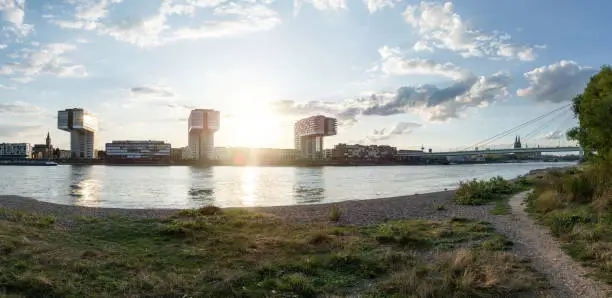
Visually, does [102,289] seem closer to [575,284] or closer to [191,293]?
[191,293]

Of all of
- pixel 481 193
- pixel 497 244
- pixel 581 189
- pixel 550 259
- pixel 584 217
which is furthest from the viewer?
pixel 481 193

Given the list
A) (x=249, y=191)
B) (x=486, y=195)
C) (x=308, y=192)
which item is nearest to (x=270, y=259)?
(x=486, y=195)

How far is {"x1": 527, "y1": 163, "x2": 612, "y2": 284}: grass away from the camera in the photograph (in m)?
10.1

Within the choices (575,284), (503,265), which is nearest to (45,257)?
(503,265)

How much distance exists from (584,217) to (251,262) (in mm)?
11423

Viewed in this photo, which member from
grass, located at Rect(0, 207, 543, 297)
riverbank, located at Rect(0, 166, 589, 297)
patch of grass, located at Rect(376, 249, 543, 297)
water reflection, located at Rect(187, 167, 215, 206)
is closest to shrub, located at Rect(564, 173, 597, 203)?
riverbank, located at Rect(0, 166, 589, 297)

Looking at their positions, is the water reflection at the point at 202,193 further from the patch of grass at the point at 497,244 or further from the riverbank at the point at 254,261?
the patch of grass at the point at 497,244

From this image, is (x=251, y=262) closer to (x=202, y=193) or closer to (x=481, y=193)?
(x=481, y=193)

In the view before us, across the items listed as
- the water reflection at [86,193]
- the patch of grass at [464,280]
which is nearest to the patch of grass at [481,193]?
the patch of grass at [464,280]

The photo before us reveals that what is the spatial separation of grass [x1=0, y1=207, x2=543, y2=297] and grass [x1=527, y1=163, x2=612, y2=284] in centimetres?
173

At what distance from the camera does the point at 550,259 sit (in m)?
10.4

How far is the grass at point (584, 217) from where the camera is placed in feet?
33.0

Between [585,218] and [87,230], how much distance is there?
1807 centimetres

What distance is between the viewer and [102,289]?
340 inches
